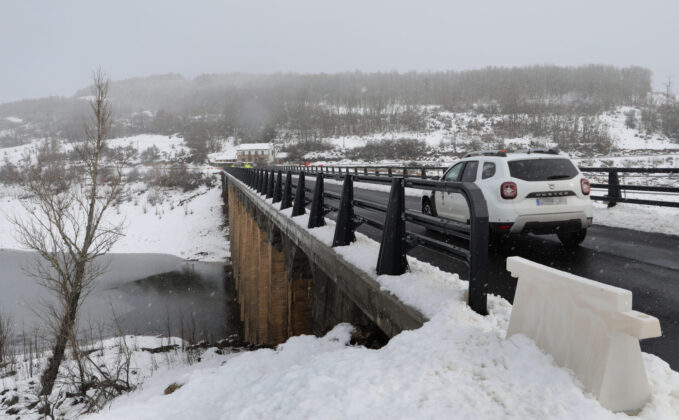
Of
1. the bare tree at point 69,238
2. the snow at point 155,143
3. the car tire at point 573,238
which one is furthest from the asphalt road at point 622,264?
the snow at point 155,143

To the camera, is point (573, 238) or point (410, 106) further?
point (410, 106)

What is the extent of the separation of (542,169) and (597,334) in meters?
5.06

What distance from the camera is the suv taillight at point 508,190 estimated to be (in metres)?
6.25

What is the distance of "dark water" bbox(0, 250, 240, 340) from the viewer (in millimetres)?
21484

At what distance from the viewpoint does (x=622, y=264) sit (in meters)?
5.77

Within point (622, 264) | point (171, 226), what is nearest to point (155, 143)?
point (171, 226)

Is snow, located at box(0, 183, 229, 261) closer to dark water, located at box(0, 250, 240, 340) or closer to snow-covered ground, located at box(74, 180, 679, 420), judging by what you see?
dark water, located at box(0, 250, 240, 340)

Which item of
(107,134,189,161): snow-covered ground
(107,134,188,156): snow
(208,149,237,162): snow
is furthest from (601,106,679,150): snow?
(107,134,188,156): snow

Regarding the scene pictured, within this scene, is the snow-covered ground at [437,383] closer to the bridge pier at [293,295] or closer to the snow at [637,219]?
the bridge pier at [293,295]

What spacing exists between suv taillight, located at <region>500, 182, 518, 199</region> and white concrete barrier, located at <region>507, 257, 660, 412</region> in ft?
13.4

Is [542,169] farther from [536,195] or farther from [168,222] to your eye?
[168,222]

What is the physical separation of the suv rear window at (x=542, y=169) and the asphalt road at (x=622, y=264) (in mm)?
1332

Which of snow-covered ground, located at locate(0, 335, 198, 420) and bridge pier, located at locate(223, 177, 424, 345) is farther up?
bridge pier, located at locate(223, 177, 424, 345)

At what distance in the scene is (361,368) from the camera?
2.62m
